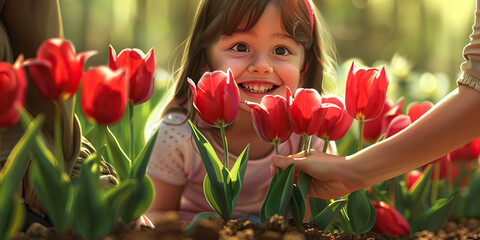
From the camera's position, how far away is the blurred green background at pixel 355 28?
4543 millimetres

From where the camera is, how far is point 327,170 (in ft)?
3.89

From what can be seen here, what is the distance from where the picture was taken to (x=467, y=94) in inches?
43.6

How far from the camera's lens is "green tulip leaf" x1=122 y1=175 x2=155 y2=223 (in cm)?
100

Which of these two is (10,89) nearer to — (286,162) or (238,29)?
(286,162)

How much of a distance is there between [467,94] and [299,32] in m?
0.61

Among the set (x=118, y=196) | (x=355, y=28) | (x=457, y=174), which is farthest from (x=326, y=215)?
(x=355, y=28)

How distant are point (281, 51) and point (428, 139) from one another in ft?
1.92

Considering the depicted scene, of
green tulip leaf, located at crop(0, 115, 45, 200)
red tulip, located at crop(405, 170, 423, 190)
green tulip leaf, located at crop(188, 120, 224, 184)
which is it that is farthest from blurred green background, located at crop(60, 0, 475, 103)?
green tulip leaf, located at crop(0, 115, 45, 200)

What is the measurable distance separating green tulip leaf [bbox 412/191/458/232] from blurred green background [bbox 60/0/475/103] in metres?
2.04

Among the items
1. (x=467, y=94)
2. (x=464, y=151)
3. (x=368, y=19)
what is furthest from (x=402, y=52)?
(x=467, y=94)

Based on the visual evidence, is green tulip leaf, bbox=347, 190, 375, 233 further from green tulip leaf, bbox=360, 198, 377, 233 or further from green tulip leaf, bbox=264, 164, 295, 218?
green tulip leaf, bbox=264, 164, 295, 218

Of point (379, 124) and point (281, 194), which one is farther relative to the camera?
A: point (379, 124)

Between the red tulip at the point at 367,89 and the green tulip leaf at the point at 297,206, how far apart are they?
0.22 meters

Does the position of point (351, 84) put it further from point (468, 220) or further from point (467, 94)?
point (468, 220)
